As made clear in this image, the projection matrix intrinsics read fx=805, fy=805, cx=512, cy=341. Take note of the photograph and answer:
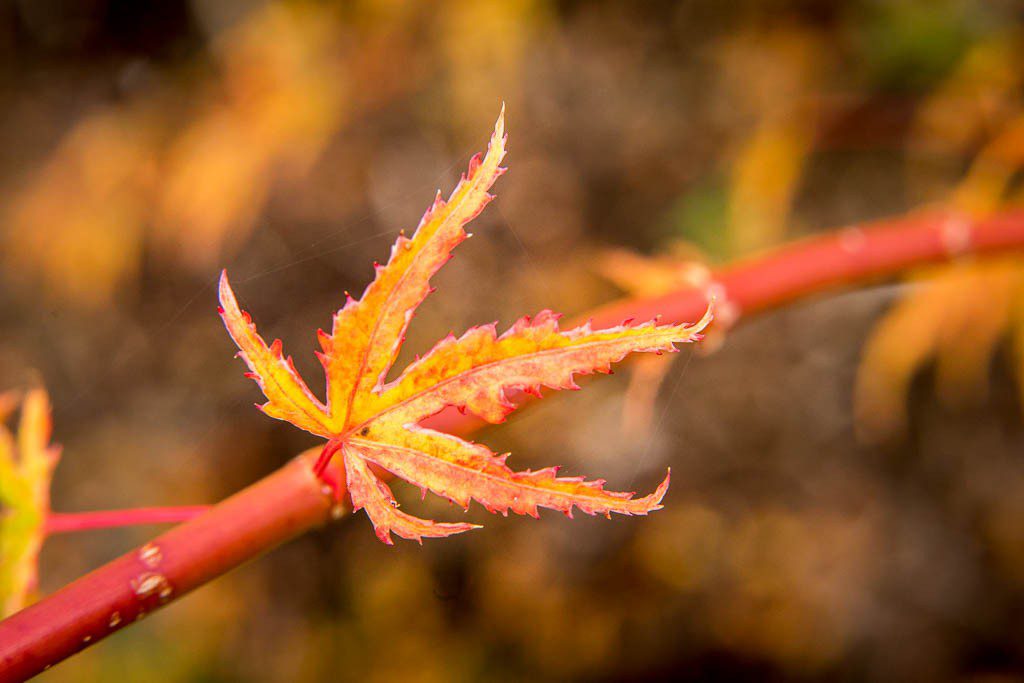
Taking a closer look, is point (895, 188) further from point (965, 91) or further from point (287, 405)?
point (287, 405)

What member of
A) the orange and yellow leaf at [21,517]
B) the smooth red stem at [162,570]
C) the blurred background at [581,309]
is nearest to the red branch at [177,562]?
the smooth red stem at [162,570]

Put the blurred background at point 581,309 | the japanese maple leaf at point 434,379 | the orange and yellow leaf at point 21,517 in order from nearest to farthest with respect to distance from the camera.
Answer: the japanese maple leaf at point 434,379 < the orange and yellow leaf at point 21,517 < the blurred background at point 581,309

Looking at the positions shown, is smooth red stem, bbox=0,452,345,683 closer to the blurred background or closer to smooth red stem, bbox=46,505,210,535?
smooth red stem, bbox=46,505,210,535

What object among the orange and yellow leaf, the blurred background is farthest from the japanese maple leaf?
the blurred background

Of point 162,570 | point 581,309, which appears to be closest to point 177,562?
point 162,570

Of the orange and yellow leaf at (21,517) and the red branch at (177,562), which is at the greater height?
the orange and yellow leaf at (21,517)

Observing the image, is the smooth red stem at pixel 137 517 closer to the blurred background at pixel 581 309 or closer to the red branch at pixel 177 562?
the red branch at pixel 177 562

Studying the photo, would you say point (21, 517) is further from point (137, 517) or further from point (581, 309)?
point (581, 309)
